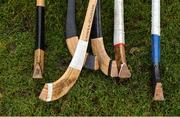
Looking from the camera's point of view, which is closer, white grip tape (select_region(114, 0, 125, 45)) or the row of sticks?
the row of sticks

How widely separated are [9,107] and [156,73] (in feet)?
4.30

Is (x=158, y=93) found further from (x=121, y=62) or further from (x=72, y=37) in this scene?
(x=72, y=37)

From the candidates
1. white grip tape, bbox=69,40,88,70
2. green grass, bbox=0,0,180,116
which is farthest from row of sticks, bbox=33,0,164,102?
green grass, bbox=0,0,180,116

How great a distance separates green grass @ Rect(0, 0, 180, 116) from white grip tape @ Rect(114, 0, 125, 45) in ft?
0.74

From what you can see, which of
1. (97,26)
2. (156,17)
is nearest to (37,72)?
(97,26)

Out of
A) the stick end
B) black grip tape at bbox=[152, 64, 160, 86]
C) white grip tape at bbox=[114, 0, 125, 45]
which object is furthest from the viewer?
white grip tape at bbox=[114, 0, 125, 45]

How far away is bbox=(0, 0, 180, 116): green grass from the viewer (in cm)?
396

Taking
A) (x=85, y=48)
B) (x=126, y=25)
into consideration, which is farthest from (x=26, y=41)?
(x=126, y=25)

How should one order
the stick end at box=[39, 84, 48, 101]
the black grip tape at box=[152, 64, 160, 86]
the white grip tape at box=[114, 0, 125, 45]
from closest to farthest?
1. the stick end at box=[39, 84, 48, 101]
2. the black grip tape at box=[152, 64, 160, 86]
3. the white grip tape at box=[114, 0, 125, 45]

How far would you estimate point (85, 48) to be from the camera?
3973 mm

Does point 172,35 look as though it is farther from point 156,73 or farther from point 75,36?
point 75,36

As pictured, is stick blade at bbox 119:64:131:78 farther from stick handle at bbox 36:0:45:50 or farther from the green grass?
stick handle at bbox 36:0:45:50

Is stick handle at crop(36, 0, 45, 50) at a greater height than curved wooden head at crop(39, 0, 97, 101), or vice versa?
stick handle at crop(36, 0, 45, 50)

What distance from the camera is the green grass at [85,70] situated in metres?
3.96
